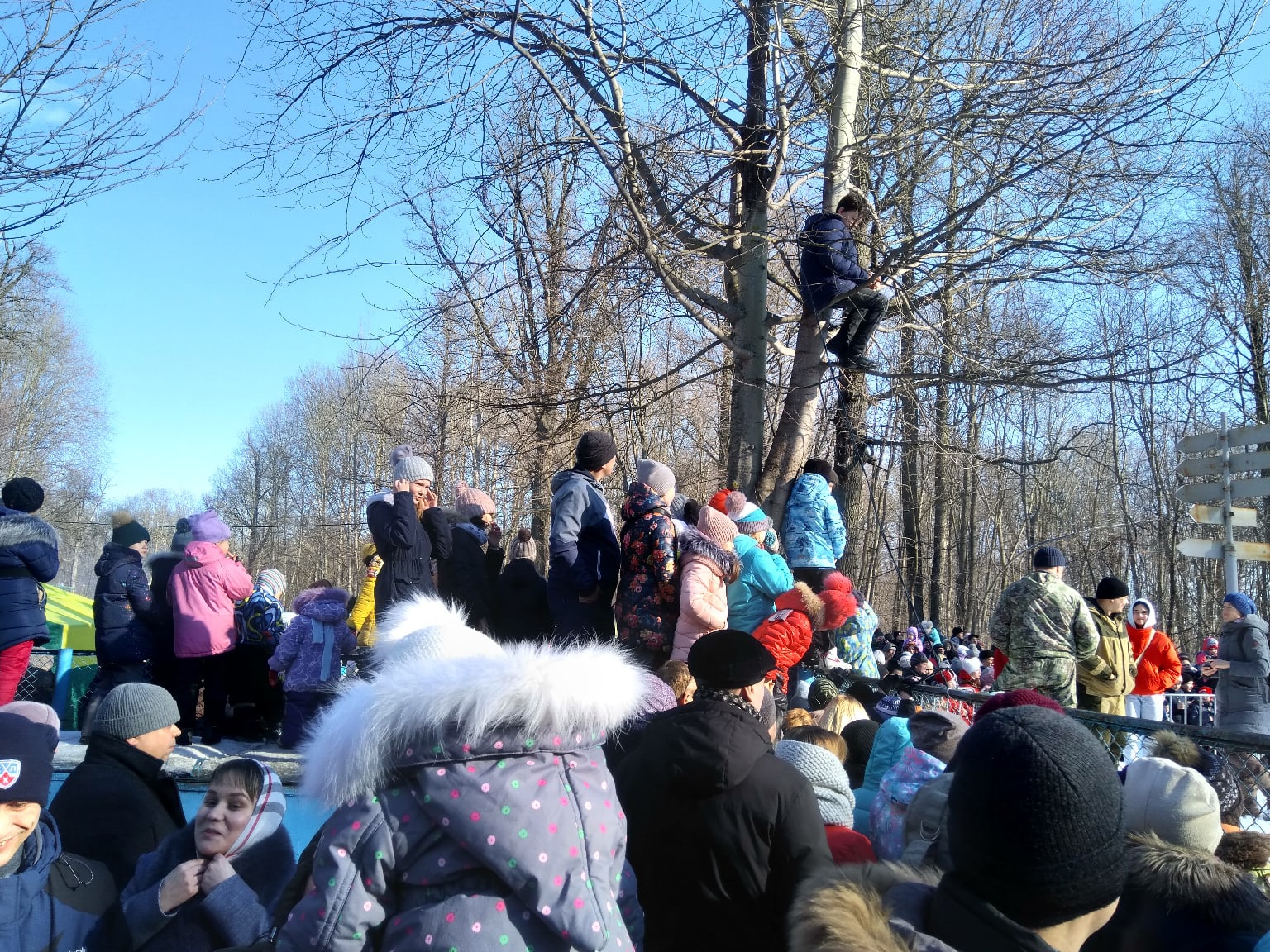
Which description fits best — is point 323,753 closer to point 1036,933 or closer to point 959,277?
point 1036,933

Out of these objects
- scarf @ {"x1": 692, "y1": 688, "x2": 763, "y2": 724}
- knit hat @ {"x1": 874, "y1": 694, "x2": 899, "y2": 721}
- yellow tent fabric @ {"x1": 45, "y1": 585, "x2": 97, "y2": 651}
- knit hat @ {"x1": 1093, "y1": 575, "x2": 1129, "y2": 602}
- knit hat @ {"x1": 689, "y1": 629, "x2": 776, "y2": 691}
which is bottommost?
yellow tent fabric @ {"x1": 45, "y1": 585, "x2": 97, "y2": 651}

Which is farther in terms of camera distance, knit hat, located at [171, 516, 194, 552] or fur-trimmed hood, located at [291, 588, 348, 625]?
knit hat, located at [171, 516, 194, 552]

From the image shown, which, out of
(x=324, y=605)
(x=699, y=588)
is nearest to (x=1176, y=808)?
(x=699, y=588)

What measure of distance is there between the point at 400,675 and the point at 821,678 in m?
5.31

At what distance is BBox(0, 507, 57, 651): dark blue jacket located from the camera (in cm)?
608

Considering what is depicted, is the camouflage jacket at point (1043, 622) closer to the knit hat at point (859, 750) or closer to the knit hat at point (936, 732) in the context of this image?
the knit hat at point (859, 750)

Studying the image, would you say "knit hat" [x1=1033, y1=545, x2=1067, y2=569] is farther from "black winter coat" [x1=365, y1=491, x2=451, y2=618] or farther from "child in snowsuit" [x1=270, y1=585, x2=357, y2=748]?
"child in snowsuit" [x1=270, y1=585, x2=357, y2=748]

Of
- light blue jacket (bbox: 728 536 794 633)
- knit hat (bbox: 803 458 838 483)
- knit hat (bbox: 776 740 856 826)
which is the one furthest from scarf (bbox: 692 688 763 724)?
knit hat (bbox: 803 458 838 483)

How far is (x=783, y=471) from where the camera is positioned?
21.8ft

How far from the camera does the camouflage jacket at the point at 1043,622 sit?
6.85m

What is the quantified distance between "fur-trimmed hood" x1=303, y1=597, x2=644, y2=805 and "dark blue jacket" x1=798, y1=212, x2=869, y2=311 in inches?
162

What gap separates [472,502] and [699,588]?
261 cm

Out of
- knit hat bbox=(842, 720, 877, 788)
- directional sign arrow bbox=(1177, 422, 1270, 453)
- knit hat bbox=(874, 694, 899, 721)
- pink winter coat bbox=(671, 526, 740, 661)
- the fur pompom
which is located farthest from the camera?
directional sign arrow bbox=(1177, 422, 1270, 453)

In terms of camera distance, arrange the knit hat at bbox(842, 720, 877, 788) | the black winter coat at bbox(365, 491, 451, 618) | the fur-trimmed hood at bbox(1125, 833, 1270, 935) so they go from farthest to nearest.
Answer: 1. the black winter coat at bbox(365, 491, 451, 618)
2. the knit hat at bbox(842, 720, 877, 788)
3. the fur-trimmed hood at bbox(1125, 833, 1270, 935)
